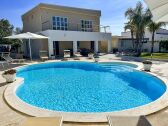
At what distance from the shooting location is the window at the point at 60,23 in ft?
82.3

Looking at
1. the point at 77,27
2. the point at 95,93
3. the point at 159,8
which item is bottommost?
the point at 95,93

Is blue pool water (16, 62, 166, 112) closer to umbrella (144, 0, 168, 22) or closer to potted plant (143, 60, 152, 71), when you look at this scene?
potted plant (143, 60, 152, 71)

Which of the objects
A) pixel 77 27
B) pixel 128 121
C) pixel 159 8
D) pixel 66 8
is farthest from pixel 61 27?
pixel 128 121

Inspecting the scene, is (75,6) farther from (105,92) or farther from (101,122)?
(101,122)

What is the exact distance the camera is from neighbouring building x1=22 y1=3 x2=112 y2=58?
23156 millimetres

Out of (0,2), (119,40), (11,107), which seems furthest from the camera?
(119,40)

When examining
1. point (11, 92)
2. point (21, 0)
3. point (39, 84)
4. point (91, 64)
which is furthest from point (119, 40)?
point (11, 92)

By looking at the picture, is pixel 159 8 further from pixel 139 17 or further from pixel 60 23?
pixel 60 23

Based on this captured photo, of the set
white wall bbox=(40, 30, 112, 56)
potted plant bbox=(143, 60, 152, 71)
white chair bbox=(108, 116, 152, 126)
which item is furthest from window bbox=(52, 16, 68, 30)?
white chair bbox=(108, 116, 152, 126)

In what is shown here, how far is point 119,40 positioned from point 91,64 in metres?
16.9

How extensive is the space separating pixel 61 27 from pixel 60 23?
0.63 m

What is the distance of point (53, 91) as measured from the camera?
965 cm

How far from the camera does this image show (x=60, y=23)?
2562 centimetres

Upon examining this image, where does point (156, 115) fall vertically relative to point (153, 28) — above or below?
below
